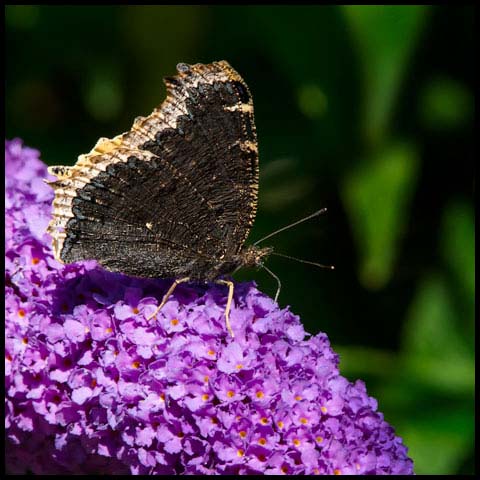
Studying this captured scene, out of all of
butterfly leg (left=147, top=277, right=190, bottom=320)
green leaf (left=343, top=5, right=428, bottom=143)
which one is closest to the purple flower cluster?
butterfly leg (left=147, top=277, right=190, bottom=320)

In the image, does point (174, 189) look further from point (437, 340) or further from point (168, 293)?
point (437, 340)

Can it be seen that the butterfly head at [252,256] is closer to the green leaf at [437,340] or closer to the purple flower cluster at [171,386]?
the purple flower cluster at [171,386]

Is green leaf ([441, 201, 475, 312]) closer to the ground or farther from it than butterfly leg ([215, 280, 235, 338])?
farther from it

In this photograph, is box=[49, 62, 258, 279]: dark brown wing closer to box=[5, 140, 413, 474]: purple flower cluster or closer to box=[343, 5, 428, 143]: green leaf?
box=[5, 140, 413, 474]: purple flower cluster

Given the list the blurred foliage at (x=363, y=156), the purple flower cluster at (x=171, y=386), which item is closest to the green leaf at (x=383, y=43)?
the blurred foliage at (x=363, y=156)

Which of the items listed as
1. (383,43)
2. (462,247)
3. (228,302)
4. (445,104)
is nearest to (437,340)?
(462,247)

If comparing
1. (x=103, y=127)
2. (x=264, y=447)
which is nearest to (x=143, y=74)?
(x=103, y=127)

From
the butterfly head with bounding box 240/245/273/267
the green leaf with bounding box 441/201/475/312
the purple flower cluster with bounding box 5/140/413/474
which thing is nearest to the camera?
the purple flower cluster with bounding box 5/140/413/474
